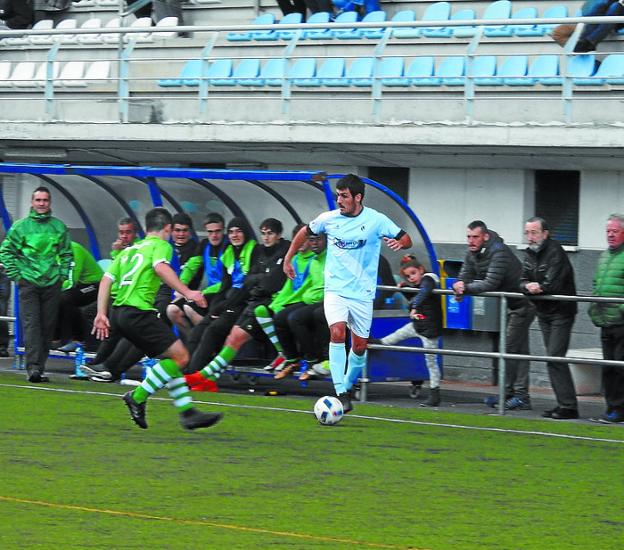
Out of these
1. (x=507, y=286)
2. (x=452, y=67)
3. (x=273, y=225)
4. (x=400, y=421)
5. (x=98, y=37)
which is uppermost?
(x=98, y=37)

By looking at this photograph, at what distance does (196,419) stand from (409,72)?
10.1 m

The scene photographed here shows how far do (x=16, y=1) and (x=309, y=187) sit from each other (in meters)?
14.1

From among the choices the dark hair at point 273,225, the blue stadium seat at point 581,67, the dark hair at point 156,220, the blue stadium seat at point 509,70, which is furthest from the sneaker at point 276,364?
the blue stadium seat at point 509,70

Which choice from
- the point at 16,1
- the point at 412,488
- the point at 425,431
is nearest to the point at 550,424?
the point at 425,431

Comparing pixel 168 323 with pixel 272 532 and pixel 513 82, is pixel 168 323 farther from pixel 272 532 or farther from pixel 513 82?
pixel 272 532

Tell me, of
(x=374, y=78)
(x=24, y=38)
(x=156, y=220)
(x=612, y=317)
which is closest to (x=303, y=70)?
(x=374, y=78)

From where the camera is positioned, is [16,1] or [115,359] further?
[16,1]

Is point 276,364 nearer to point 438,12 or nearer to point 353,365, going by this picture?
point 353,365

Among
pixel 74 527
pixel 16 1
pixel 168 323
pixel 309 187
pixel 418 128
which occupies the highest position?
Answer: pixel 16 1

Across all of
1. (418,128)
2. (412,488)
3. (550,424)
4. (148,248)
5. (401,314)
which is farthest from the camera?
(418,128)

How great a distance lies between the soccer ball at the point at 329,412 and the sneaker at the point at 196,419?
Answer: 99 centimetres

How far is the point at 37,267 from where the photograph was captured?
13.8 meters

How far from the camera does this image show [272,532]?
22.3ft

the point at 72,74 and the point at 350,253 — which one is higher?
the point at 72,74
